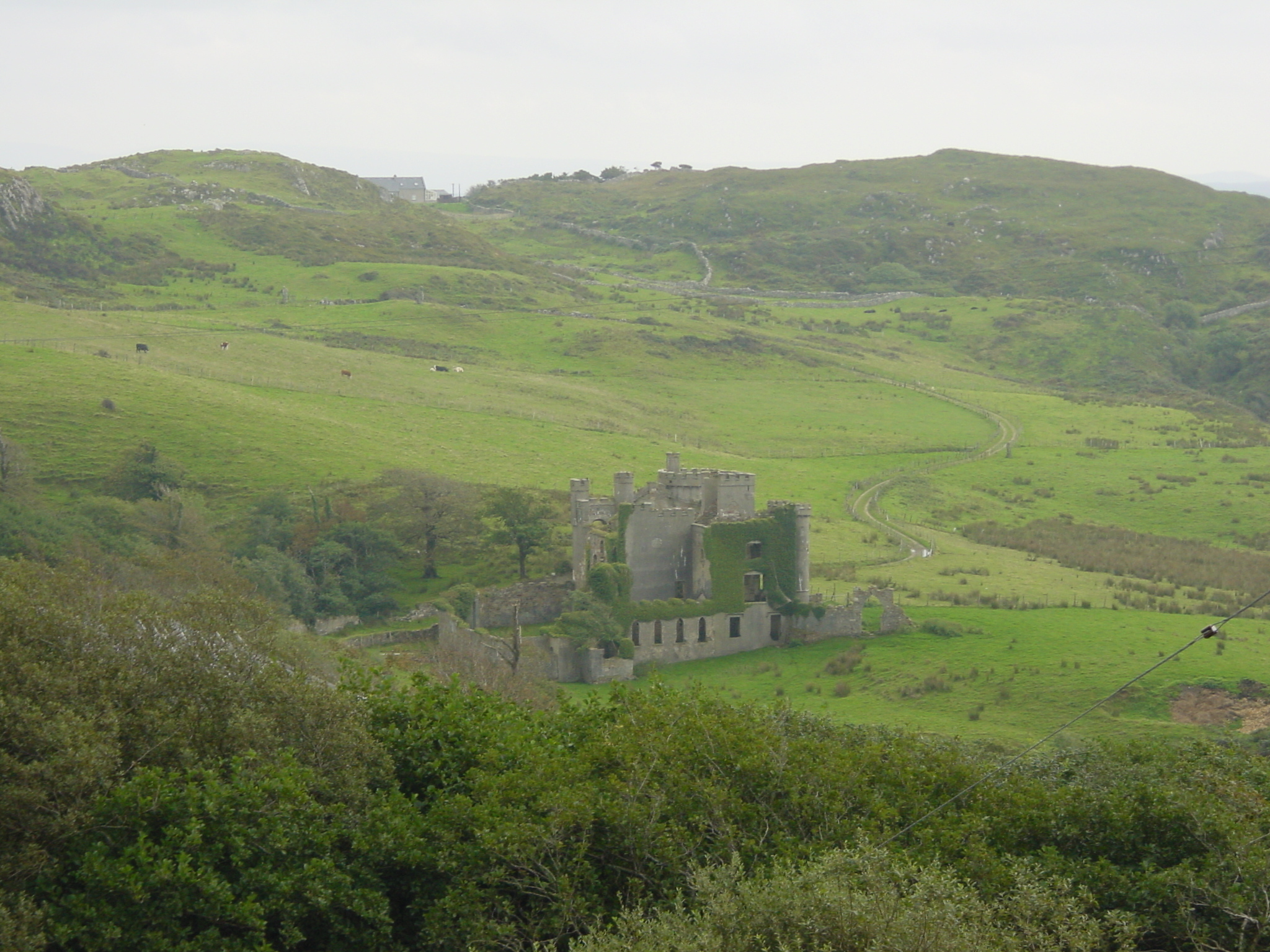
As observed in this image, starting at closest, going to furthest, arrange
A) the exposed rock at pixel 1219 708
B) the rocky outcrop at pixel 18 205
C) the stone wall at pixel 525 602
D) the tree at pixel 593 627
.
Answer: the exposed rock at pixel 1219 708 < the tree at pixel 593 627 < the stone wall at pixel 525 602 < the rocky outcrop at pixel 18 205

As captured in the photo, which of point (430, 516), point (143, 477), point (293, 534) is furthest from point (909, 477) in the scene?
point (143, 477)

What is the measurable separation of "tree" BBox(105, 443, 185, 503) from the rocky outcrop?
78866 millimetres

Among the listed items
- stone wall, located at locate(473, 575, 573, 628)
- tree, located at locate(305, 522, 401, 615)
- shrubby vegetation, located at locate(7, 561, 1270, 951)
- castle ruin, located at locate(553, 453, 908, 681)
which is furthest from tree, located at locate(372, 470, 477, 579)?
shrubby vegetation, located at locate(7, 561, 1270, 951)

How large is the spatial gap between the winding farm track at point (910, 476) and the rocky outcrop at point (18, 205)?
85.1m

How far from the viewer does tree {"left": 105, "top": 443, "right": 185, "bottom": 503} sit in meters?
67.1

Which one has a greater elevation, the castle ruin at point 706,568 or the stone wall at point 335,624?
the castle ruin at point 706,568

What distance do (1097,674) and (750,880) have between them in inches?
1193

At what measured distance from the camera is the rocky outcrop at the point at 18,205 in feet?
448

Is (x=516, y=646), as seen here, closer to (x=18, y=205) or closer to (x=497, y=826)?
(x=497, y=826)

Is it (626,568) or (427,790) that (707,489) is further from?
(427,790)

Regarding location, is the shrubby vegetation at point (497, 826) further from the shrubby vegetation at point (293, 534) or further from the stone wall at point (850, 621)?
the stone wall at point (850, 621)

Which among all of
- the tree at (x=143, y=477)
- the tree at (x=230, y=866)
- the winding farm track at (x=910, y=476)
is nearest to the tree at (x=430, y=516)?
the tree at (x=143, y=477)

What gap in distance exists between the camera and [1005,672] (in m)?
49.0

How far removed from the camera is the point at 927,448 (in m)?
100
